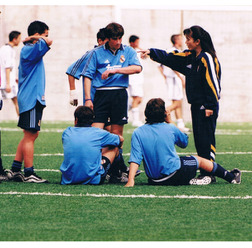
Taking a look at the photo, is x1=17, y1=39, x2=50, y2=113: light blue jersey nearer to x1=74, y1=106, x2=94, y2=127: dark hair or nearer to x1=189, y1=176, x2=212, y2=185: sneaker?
x1=74, y1=106, x2=94, y2=127: dark hair

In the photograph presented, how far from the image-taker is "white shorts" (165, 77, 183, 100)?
17.6 metres

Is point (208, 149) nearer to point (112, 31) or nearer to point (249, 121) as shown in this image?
point (112, 31)

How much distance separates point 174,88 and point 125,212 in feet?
37.4

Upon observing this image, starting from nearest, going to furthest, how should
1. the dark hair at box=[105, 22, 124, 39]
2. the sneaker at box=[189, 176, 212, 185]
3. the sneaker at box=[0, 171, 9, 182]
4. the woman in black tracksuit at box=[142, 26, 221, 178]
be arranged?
1. the sneaker at box=[189, 176, 212, 185]
2. the woman in black tracksuit at box=[142, 26, 221, 178]
3. the dark hair at box=[105, 22, 124, 39]
4. the sneaker at box=[0, 171, 9, 182]

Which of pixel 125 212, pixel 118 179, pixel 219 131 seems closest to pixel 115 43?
pixel 118 179

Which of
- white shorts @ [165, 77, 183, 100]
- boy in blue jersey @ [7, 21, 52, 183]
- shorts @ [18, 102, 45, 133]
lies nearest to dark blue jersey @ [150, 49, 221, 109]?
boy in blue jersey @ [7, 21, 52, 183]

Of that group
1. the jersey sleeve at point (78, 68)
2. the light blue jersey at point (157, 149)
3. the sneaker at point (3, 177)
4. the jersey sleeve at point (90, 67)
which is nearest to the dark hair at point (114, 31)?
the jersey sleeve at point (90, 67)

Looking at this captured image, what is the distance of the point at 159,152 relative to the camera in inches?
318

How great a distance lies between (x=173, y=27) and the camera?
22.9 meters

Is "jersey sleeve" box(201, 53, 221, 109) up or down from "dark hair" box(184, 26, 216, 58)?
down

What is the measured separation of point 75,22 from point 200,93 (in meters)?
15.0

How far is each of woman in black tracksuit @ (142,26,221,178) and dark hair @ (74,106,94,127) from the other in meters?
1.26

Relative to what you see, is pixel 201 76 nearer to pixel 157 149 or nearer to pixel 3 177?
pixel 157 149

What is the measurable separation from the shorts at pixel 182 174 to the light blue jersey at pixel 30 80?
171 centimetres
